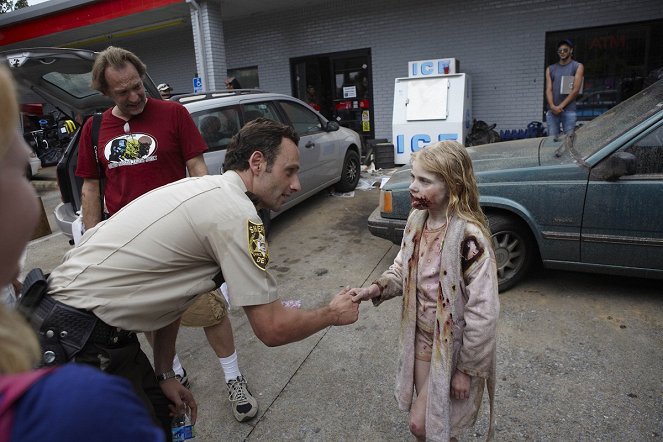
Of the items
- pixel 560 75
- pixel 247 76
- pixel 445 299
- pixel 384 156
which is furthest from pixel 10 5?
pixel 445 299

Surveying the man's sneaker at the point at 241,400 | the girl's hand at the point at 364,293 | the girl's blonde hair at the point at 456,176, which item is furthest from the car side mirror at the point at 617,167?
the man's sneaker at the point at 241,400

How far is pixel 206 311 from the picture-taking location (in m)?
2.60

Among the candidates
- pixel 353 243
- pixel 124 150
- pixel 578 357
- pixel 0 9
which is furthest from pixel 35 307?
pixel 0 9

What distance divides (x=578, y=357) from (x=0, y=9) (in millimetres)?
34415

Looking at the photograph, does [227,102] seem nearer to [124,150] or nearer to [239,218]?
[124,150]

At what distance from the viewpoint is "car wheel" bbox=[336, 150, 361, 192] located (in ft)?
24.4

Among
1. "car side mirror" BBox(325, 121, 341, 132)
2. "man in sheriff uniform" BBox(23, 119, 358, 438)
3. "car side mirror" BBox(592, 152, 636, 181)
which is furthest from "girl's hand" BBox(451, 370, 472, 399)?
"car side mirror" BBox(325, 121, 341, 132)

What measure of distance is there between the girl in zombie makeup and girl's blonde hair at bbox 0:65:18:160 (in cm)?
149

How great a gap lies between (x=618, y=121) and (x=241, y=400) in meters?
3.64

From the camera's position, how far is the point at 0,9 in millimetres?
26609

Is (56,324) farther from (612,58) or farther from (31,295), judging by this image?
(612,58)

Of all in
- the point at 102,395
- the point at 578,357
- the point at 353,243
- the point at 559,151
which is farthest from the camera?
the point at 353,243

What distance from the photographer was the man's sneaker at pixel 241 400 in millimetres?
2688

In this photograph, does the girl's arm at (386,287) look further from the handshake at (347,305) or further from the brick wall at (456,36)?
the brick wall at (456,36)
